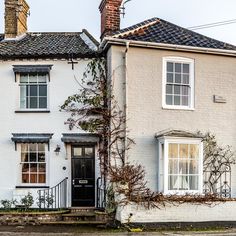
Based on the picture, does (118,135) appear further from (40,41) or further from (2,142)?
(40,41)

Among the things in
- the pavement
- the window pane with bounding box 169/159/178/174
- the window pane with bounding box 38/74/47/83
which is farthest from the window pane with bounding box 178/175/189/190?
the window pane with bounding box 38/74/47/83

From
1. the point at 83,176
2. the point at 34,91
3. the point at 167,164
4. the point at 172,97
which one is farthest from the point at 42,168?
the point at 172,97

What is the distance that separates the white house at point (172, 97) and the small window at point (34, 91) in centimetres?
304

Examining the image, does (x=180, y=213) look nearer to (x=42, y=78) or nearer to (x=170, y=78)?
(x=170, y=78)

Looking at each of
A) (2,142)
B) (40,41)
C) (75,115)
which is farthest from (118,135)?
(40,41)

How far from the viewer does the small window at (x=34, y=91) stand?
18.7 metres

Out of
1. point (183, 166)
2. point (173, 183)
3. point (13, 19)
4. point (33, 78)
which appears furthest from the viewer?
point (13, 19)

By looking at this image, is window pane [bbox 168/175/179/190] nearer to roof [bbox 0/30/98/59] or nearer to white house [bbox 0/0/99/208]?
white house [bbox 0/0/99/208]

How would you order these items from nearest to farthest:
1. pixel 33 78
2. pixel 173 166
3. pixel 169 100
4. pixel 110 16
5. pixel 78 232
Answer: pixel 78 232 < pixel 173 166 < pixel 169 100 < pixel 33 78 < pixel 110 16

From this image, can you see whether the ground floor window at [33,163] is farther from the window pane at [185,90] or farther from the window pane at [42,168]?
the window pane at [185,90]

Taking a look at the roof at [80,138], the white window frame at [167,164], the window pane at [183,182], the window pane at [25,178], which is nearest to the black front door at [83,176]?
the roof at [80,138]

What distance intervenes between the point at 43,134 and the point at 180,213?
21.3 ft

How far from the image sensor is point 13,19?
21.5 m

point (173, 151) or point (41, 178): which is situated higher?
point (173, 151)
